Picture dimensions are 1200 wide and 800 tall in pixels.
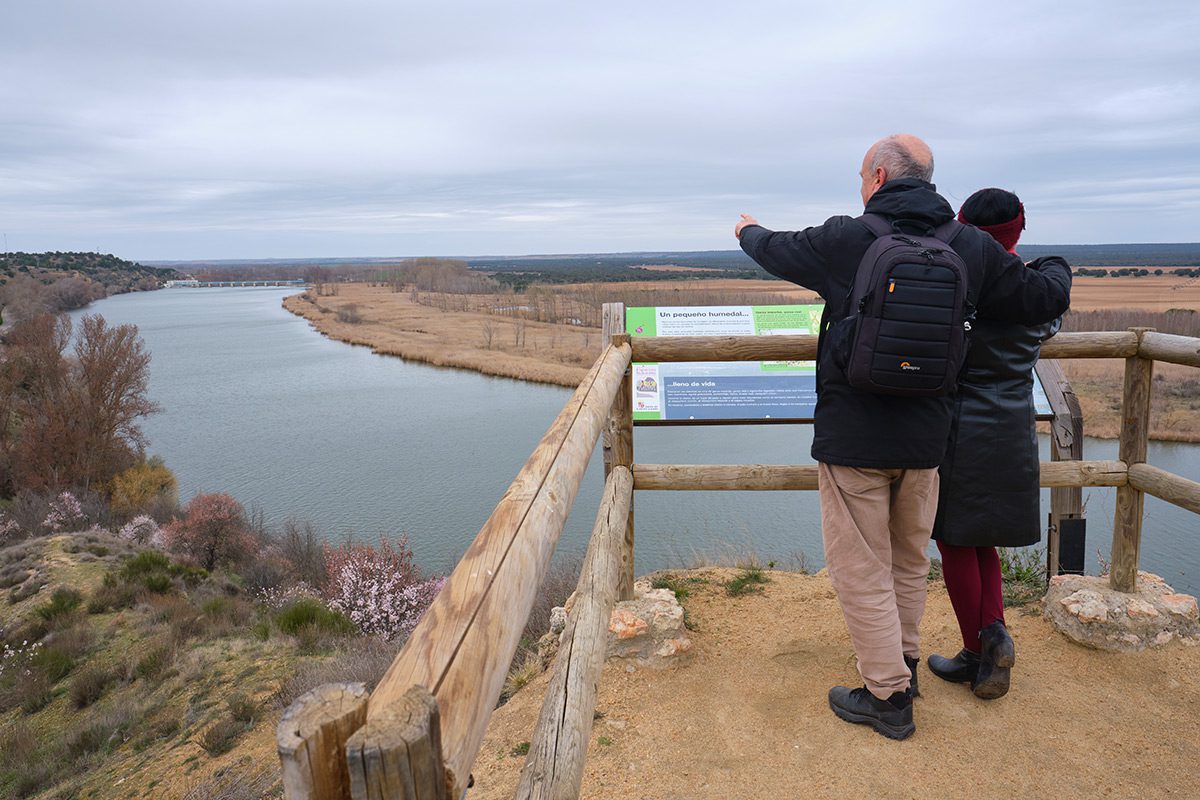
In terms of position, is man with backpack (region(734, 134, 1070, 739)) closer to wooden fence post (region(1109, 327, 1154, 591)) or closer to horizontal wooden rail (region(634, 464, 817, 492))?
horizontal wooden rail (region(634, 464, 817, 492))

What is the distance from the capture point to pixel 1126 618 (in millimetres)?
3293

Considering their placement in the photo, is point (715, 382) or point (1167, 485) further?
point (715, 382)

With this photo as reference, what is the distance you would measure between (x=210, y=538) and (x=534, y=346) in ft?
92.8

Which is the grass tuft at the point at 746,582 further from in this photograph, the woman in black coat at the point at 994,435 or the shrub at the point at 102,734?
the shrub at the point at 102,734

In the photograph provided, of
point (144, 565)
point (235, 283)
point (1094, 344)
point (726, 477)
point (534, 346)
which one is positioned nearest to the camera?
point (1094, 344)

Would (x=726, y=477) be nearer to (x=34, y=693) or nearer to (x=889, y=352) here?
(x=889, y=352)

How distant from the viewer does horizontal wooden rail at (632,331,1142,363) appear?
10.7 feet

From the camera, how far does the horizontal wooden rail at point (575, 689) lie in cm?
146

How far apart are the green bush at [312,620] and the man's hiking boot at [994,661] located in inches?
339

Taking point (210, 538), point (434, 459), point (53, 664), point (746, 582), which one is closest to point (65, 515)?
point (210, 538)

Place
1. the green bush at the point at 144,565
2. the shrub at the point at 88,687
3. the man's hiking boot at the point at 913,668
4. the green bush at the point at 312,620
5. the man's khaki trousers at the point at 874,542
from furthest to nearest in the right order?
1. the green bush at the point at 144,565
2. the green bush at the point at 312,620
3. the shrub at the point at 88,687
4. the man's hiking boot at the point at 913,668
5. the man's khaki trousers at the point at 874,542

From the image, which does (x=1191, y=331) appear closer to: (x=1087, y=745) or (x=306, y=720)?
(x=1087, y=745)

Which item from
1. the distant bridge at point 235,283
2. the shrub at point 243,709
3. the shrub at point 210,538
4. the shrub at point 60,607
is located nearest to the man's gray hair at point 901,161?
the shrub at point 243,709

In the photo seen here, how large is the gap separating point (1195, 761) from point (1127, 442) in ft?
4.39
